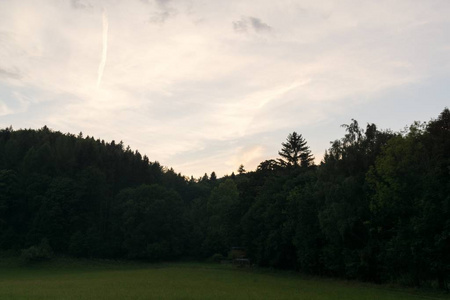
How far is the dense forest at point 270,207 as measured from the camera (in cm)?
3725

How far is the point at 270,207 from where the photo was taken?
65688 millimetres

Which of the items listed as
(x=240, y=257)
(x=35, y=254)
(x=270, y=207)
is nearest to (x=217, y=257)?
(x=240, y=257)

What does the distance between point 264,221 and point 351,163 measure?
86.5 ft

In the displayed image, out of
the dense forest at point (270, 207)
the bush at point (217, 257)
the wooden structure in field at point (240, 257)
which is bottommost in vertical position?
the bush at point (217, 257)

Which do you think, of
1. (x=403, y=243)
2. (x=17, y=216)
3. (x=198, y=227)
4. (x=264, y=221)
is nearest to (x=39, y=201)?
(x=17, y=216)

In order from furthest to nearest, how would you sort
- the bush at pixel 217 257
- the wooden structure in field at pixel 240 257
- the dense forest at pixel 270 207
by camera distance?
the bush at pixel 217 257
the wooden structure in field at pixel 240 257
the dense forest at pixel 270 207

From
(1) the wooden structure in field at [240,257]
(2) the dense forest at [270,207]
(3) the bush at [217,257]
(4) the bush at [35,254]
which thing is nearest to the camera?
(2) the dense forest at [270,207]

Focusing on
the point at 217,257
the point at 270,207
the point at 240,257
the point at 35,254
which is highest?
the point at 270,207

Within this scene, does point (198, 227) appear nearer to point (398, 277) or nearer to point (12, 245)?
point (12, 245)

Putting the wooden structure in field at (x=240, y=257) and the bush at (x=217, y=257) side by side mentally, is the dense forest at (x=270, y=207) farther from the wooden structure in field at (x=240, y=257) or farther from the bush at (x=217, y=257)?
the bush at (x=217, y=257)

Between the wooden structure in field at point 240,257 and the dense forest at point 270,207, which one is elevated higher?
the dense forest at point 270,207

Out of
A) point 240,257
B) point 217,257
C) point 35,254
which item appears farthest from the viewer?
point 217,257

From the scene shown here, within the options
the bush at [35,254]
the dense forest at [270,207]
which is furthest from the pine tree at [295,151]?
the bush at [35,254]

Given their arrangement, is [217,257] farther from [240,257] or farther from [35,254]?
[35,254]
